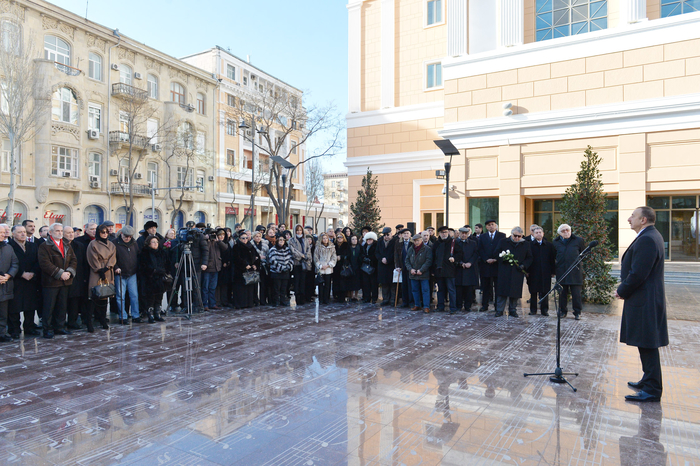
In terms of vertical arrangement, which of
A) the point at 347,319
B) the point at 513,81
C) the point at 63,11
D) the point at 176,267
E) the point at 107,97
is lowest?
the point at 347,319

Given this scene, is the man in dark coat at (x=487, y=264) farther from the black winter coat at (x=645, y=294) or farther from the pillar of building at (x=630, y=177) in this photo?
the pillar of building at (x=630, y=177)

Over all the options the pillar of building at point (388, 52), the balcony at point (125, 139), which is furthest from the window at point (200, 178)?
the pillar of building at point (388, 52)

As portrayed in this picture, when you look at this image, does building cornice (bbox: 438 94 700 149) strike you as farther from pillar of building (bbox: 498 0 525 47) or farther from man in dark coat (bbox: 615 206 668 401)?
man in dark coat (bbox: 615 206 668 401)

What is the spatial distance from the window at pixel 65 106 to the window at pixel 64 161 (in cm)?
200

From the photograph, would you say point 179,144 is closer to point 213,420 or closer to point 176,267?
point 176,267

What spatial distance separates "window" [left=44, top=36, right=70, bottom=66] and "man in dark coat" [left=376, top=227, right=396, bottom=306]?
2982 cm

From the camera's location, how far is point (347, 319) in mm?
9305

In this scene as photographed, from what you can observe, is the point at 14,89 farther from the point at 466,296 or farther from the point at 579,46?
the point at 579,46

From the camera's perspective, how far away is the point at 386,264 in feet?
36.8

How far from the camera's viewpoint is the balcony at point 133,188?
32.9 metres

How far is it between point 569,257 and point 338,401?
6.74m

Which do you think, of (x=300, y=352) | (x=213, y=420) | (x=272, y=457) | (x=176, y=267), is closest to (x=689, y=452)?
(x=272, y=457)

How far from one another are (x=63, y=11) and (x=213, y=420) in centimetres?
3545

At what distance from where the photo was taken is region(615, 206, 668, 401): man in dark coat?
477 centimetres
